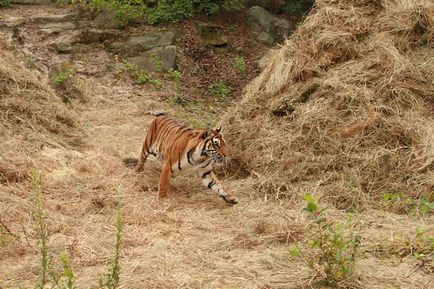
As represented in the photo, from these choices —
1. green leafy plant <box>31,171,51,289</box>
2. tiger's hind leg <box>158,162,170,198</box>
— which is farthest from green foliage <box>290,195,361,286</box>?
tiger's hind leg <box>158,162,170,198</box>

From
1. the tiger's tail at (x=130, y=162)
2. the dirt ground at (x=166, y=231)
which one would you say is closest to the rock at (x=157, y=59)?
the dirt ground at (x=166, y=231)

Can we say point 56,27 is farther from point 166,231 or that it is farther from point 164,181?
point 166,231

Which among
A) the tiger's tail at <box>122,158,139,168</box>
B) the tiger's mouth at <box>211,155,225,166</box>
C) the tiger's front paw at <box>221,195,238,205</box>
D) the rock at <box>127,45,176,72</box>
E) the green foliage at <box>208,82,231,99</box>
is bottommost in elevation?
the green foliage at <box>208,82,231,99</box>

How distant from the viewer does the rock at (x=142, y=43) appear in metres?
12.6

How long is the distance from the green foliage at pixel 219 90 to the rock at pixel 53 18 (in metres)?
3.71

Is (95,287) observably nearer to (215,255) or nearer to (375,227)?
(215,255)

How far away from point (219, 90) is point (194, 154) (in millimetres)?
5644

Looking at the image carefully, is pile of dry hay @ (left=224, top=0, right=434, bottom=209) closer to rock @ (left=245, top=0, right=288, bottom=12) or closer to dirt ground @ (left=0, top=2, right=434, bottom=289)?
dirt ground @ (left=0, top=2, right=434, bottom=289)

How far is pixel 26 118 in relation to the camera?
820 cm

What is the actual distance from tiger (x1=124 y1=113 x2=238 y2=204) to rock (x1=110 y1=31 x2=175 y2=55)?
5740mm

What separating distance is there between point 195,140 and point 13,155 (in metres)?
2.20

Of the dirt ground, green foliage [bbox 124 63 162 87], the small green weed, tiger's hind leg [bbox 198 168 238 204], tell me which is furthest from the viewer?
green foliage [bbox 124 63 162 87]

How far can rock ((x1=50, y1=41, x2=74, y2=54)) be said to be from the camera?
40.1 feet

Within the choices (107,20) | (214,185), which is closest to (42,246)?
(214,185)
